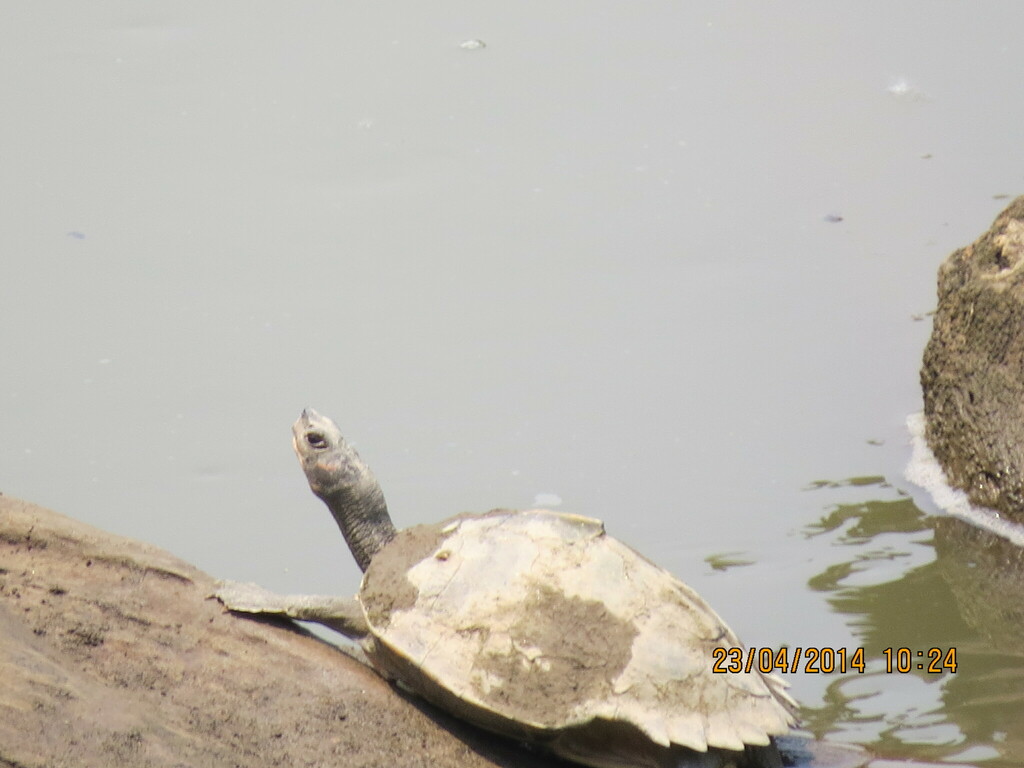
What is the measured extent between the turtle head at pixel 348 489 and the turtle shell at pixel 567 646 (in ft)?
1.71

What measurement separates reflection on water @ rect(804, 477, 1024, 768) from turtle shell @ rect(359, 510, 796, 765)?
49 cm

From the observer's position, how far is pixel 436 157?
5488 millimetres

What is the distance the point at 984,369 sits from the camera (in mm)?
3562

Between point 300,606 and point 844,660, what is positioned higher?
point 300,606

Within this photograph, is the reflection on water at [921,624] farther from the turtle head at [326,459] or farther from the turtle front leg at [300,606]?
the turtle head at [326,459]

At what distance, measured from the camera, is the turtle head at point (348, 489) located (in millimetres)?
3020

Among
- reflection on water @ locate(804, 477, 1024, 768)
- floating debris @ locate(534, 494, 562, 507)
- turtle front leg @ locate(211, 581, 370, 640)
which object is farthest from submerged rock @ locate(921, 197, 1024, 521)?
turtle front leg @ locate(211, 581, 370, 640)

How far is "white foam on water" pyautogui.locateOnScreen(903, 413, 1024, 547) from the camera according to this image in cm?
345

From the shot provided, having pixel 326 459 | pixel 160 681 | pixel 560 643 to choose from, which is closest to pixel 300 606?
pixel 160 681

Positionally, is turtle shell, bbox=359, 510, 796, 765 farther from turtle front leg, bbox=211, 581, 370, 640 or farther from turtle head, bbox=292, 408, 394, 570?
turtle head, bbox=292, 408, 394, 570

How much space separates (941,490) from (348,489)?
7.03ft

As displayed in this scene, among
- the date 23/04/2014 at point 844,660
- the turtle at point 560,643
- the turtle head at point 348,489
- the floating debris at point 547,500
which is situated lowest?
the floating debris at point 547,500
